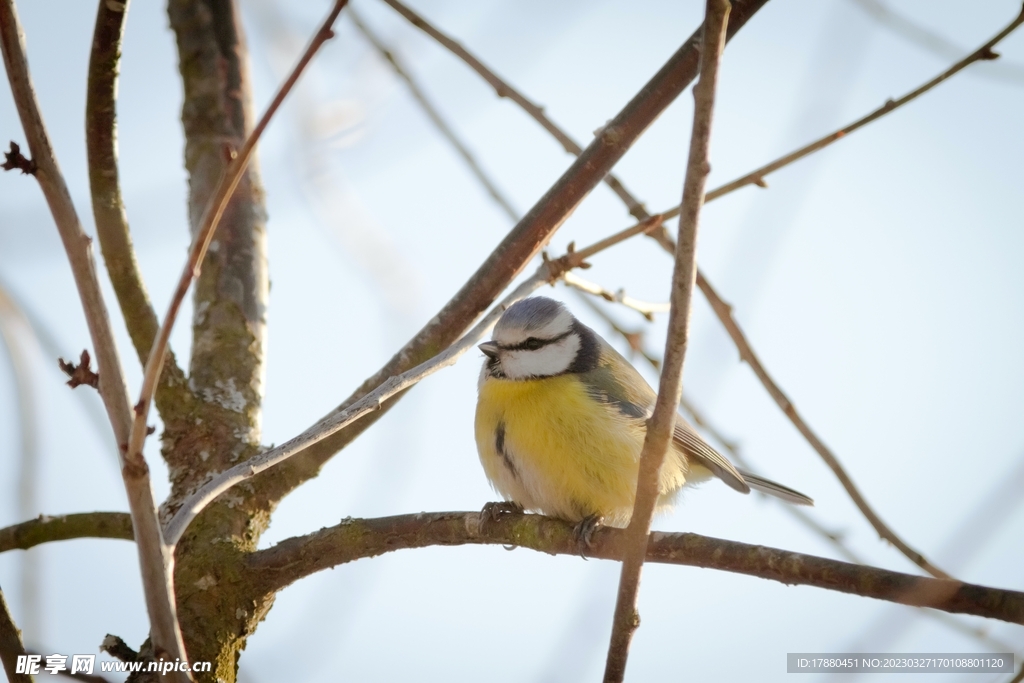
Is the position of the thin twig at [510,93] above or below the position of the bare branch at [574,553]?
above

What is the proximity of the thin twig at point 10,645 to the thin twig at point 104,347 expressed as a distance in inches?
33.4

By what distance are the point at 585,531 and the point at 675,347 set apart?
1.18 m

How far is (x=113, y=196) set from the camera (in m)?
2.56

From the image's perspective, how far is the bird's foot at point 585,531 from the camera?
97.2 inches

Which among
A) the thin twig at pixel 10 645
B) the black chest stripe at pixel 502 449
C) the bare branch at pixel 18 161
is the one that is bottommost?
the thin twig at pixel 10 645

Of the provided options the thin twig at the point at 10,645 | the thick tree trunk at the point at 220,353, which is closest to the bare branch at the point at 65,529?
the thick tree trunk at the point at 220,353

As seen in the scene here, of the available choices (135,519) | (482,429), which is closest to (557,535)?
(482,429)

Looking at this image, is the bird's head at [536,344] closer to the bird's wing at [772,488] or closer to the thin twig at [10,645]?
the bird's wing at [772,488]

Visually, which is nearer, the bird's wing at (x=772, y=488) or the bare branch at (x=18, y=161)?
the bare branch at (x=18, y=161)

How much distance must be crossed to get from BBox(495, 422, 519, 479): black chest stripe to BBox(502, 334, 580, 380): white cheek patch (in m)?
0.28

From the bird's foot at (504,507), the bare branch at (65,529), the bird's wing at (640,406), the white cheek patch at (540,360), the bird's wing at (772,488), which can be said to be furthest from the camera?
the bird's wing at (772,488)

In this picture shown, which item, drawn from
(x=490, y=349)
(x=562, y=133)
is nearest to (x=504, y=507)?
(x=490, y=349)

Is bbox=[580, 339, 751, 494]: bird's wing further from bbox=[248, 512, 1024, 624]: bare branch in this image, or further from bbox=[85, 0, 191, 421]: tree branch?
bbox=[85, 0, 191, 421]: tree branch

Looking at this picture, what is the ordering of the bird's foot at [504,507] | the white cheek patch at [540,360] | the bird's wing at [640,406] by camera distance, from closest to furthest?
the bird's foot at [504,507], the bird's wing at [640,406], the white cheek patch at [540,360]
